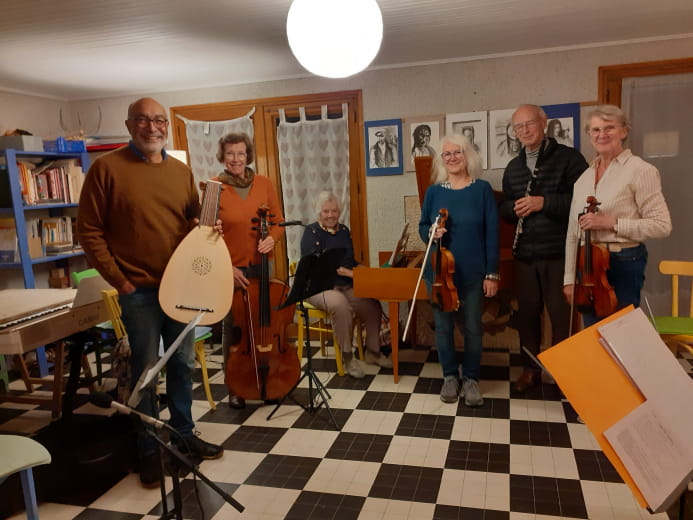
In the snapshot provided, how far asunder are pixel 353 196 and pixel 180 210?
201 centimetres

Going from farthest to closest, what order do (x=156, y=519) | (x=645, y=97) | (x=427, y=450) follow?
(x=645, y=97)
(x=427, y=450)
(x=156, y=519)

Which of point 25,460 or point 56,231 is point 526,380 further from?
point 56,231

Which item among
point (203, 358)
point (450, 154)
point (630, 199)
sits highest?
point (450, 154)

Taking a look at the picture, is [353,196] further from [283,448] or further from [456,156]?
[283,448]

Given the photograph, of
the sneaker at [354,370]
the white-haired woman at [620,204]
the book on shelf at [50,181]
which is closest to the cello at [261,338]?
the sneaker at [354,370]

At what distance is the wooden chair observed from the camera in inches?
61.3

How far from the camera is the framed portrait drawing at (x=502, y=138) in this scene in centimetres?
369

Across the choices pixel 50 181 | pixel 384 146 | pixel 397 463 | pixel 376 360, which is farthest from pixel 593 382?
pixel 50 181

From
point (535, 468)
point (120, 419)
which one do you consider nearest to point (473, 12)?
point (535, 468)

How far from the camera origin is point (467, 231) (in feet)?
8.95

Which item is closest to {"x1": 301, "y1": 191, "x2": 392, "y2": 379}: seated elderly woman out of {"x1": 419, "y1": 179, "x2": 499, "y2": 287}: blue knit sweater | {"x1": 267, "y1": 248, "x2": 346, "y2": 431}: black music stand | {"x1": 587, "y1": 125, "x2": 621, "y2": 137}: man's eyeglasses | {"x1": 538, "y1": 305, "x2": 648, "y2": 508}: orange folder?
{"x1": 267, "y1": 248, "x2": 346, "y2": 431}: black music stand

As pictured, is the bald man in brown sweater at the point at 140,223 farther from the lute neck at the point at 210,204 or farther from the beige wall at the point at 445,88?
the beige wall at the point at 445,88

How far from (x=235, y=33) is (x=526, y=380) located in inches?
97.6

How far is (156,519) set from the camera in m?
1.99
